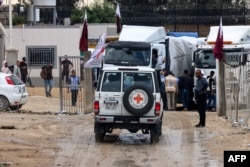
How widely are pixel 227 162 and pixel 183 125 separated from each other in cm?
1474

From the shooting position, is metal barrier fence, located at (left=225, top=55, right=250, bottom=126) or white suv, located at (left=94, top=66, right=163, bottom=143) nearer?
white suv, located at (left=94, top=66, right=163, bottom=143)

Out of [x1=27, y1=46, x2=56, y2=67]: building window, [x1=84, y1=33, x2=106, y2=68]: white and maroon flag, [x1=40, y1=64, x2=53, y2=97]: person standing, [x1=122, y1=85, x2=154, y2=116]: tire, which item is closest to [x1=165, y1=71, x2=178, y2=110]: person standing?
[x1=84, y1=33, x2=106, y2=68]: white and maroon flag

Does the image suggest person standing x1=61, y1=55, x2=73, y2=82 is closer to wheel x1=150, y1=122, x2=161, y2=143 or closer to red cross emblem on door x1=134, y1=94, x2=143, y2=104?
wheel x1=150, y1=122, x2=161, y2=143

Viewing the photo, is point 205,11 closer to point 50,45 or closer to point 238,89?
point 50,45

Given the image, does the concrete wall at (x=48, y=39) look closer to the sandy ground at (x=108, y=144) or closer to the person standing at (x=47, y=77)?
the person standing at (x=47, y=77)

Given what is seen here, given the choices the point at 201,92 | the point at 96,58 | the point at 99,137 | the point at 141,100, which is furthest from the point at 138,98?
the point at 96,58

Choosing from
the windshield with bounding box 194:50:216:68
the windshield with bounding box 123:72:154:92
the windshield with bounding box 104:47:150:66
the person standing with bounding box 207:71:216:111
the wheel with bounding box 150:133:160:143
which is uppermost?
the windshield with bounding box 123:72:154:92

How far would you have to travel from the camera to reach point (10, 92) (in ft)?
98.6

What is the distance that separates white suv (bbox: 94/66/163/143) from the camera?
19828 mm

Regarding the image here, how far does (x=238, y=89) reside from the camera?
83.3ft

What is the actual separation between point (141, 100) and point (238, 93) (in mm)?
6417

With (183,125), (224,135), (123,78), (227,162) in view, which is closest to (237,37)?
(183,125)

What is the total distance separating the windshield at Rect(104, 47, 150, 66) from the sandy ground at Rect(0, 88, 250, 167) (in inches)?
159

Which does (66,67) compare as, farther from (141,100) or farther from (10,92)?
(141,100)
